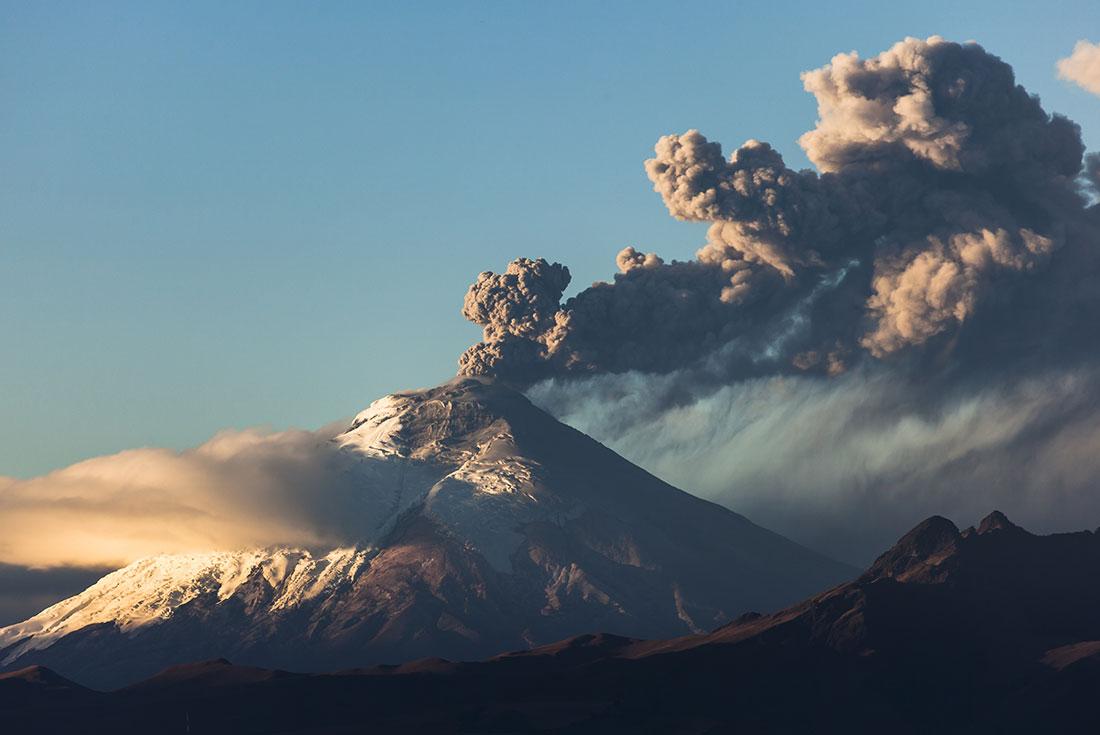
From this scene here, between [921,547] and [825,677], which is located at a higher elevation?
[921,547]

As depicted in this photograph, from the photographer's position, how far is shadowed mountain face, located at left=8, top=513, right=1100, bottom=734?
16588cm

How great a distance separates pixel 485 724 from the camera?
169375 millimetres

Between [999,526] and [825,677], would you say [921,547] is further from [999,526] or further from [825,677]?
[825,677]

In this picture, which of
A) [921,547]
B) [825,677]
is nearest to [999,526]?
[921,547]

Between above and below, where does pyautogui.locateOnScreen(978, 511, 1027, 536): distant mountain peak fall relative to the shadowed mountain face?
above

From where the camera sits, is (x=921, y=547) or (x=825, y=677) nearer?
(x=825, y=677)

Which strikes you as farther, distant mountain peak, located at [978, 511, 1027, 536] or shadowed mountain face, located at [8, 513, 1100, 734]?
distant mountain peak, located at [978, 511, 1027, 536]

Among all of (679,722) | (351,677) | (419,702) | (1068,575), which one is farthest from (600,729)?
(1068,575)

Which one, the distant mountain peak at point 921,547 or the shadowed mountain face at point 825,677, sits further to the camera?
the distant mountain peak at point 921,547

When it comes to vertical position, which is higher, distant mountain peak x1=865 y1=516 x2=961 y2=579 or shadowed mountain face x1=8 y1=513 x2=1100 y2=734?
distant mountain peak x1=865 y1=516 x2=961 y2=579

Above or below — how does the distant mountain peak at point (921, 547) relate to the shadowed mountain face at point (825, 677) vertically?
above

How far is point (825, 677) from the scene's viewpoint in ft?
566

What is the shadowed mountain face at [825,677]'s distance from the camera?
544 feet

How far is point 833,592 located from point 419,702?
41.5 m
